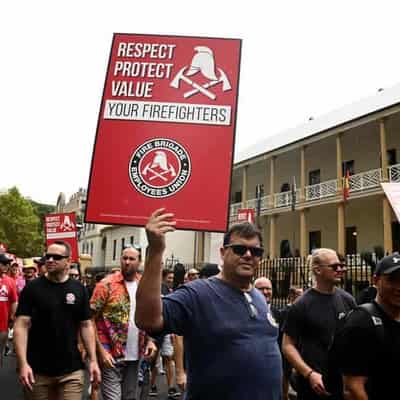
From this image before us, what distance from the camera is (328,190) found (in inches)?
964

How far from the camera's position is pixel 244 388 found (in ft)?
8.57

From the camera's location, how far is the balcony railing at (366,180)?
2200 centimetres

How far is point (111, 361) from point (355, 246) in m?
22.3

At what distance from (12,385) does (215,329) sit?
6886 millimetres

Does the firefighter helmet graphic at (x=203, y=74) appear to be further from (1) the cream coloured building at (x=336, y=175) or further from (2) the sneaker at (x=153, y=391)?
(1) the cream coloured building at (x=336, y=175)

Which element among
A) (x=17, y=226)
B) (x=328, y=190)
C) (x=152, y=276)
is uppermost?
(x=17, y=226)

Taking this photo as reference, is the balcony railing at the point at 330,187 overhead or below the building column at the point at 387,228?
overhead

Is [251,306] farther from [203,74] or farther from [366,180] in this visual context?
[366,180]

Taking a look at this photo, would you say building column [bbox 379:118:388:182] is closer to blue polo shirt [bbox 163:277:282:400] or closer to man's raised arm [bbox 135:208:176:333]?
blue polo shirt [bbox 163:277:282:400]

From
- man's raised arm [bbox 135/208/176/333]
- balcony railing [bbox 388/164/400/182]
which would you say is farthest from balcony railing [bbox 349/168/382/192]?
man's raised arm [bbox 135/208/176/333]

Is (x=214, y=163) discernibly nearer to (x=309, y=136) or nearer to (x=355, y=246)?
(x=309, y=136)

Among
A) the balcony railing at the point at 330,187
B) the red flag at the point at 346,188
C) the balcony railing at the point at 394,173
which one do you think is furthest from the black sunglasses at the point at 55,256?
the red flag at the point at 346,188

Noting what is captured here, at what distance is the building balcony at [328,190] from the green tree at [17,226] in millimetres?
26967

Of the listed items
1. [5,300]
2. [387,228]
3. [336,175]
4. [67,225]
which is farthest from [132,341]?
[336,175]
